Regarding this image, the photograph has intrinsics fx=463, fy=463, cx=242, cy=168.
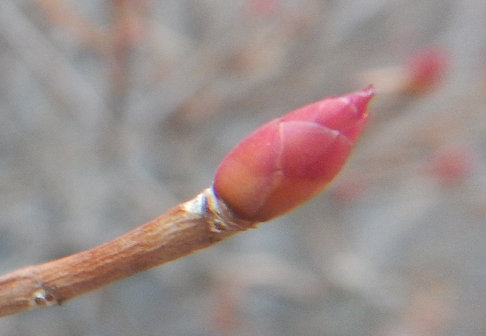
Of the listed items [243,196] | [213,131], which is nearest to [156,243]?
[243,196]

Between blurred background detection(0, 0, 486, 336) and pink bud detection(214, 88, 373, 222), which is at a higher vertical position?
blurred background detection(0, 0, 486, 336)

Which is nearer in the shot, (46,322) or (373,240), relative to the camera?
(46,322)

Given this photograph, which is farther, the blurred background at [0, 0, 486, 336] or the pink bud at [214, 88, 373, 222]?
the blurred background at [0, 0, 486, 336]

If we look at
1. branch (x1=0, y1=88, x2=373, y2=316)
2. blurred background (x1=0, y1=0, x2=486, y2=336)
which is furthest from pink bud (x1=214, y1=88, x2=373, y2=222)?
blurred background (x1=0, y1=0, x2=486, y2=336)

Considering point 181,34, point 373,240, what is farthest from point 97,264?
point 373,240

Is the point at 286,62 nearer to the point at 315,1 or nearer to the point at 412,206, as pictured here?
the point at 315,1

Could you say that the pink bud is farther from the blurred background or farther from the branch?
the blurred background

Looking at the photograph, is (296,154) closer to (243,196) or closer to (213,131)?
(243,196)

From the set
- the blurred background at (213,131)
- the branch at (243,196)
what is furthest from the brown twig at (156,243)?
the blurred background at (213,131)
